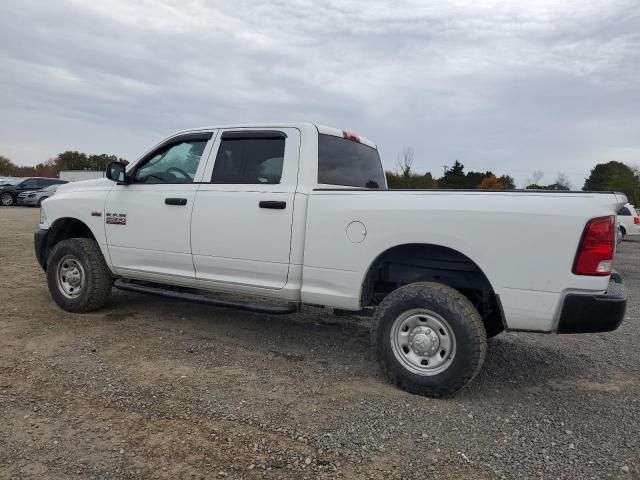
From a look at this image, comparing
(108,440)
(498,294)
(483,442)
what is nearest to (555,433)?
(483,442)

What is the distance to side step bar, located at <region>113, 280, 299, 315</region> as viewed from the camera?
399 centimetres

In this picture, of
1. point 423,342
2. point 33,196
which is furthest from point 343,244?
point 33,196

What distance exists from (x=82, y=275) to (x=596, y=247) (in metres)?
4.78

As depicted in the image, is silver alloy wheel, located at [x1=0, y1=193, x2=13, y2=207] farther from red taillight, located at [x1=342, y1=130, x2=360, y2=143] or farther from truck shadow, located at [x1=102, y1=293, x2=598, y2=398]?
red taillight, located at [x1=342, y1=130, x2=360, y2=143]

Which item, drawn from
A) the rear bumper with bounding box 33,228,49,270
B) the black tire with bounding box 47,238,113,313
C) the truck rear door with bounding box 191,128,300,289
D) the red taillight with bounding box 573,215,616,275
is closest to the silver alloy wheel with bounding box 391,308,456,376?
the red taillight with bounding box 573,215,616,275

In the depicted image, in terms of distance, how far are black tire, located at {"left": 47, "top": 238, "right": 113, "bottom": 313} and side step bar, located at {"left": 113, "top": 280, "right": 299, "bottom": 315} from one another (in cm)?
18

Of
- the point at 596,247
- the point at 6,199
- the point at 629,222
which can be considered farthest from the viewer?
the point at 6,199

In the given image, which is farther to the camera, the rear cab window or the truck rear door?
the rear cab window

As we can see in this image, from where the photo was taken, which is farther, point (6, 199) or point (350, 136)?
point (6, 199)

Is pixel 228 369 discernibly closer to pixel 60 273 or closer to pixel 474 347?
pixel 474 347

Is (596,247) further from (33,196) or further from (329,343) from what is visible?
(33,196)

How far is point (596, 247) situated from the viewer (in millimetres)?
2918

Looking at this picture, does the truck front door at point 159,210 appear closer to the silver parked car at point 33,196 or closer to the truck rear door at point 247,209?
the truck rear door at point 247,209

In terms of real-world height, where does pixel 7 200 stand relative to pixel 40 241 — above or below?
below
